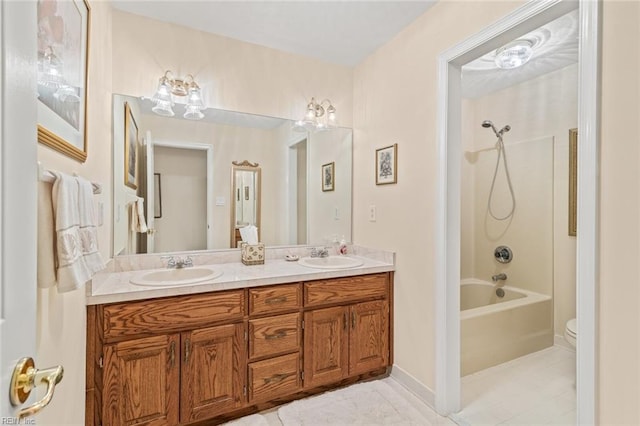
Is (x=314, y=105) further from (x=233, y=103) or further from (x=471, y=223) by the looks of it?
(x=471, y=223)

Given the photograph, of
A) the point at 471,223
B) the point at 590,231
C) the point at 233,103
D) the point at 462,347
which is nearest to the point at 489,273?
the point at 471,223

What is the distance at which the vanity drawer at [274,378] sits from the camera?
1.76 metres

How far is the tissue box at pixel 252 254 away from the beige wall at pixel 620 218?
1.83 m

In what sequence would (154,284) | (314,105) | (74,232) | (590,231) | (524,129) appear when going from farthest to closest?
(524,129) < (314,105) < (154,284) < (590,231) < (74,232)

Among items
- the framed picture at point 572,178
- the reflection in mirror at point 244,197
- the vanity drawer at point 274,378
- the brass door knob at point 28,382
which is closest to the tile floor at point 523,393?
the vanity drawer at point 274,378

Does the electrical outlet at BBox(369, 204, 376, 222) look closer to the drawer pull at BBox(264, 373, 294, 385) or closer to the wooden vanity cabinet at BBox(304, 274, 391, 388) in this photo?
the wooden vanity cabinet at BBox(304, 274, 391, 388)

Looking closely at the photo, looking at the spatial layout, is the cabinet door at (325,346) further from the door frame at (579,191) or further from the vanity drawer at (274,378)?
the door frame at (579,191)

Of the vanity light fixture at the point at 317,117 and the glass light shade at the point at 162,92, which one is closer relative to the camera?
the glass light shade at the point at 162,92

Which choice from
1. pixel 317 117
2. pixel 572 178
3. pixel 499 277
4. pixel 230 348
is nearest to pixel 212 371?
pixel 230 348

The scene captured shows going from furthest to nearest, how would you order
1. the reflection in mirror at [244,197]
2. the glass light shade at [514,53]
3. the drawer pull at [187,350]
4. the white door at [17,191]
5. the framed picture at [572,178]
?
the framed picture at [572,178] < the reflection in mirror at [244,197] < the glass light shade at [514,53] < the drawer pull at [187,350] < the white door at [17,191]

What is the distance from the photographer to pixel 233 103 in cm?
226

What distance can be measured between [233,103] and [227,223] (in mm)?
894

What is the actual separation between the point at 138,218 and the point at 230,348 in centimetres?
104

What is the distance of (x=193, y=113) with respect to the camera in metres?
2.09
